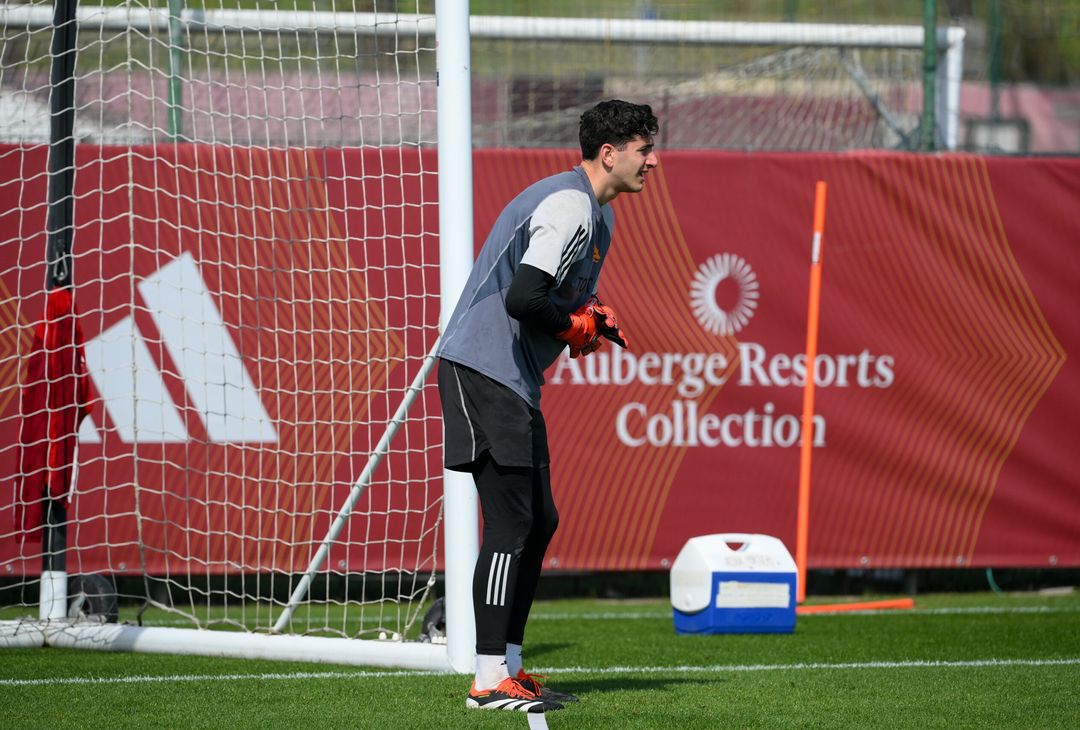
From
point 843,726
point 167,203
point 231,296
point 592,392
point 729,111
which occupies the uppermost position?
point 729,111

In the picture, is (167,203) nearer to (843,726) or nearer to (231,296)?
(231,296)

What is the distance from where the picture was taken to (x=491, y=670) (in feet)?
14.7

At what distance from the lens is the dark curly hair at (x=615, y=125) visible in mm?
4520

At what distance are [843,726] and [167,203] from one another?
5.40 meters

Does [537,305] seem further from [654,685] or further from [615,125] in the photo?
[654,685]

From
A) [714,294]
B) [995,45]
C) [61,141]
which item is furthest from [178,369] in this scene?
[995,45]

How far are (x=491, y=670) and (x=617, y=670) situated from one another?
1.23 m

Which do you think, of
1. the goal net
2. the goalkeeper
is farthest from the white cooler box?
the goalkeeper

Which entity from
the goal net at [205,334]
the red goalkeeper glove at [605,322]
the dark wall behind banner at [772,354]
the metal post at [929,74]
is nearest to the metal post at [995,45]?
the metal post at [929,74]

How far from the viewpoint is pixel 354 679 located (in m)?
5.21

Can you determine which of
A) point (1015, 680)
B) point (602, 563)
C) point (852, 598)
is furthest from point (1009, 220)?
point (1015, 680)

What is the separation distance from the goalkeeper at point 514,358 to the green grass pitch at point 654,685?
1.10ft

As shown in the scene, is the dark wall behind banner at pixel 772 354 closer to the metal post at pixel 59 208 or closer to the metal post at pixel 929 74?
the metal post at pixel 929 74

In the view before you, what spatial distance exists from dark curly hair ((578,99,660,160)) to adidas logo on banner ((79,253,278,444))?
399 centimetres
